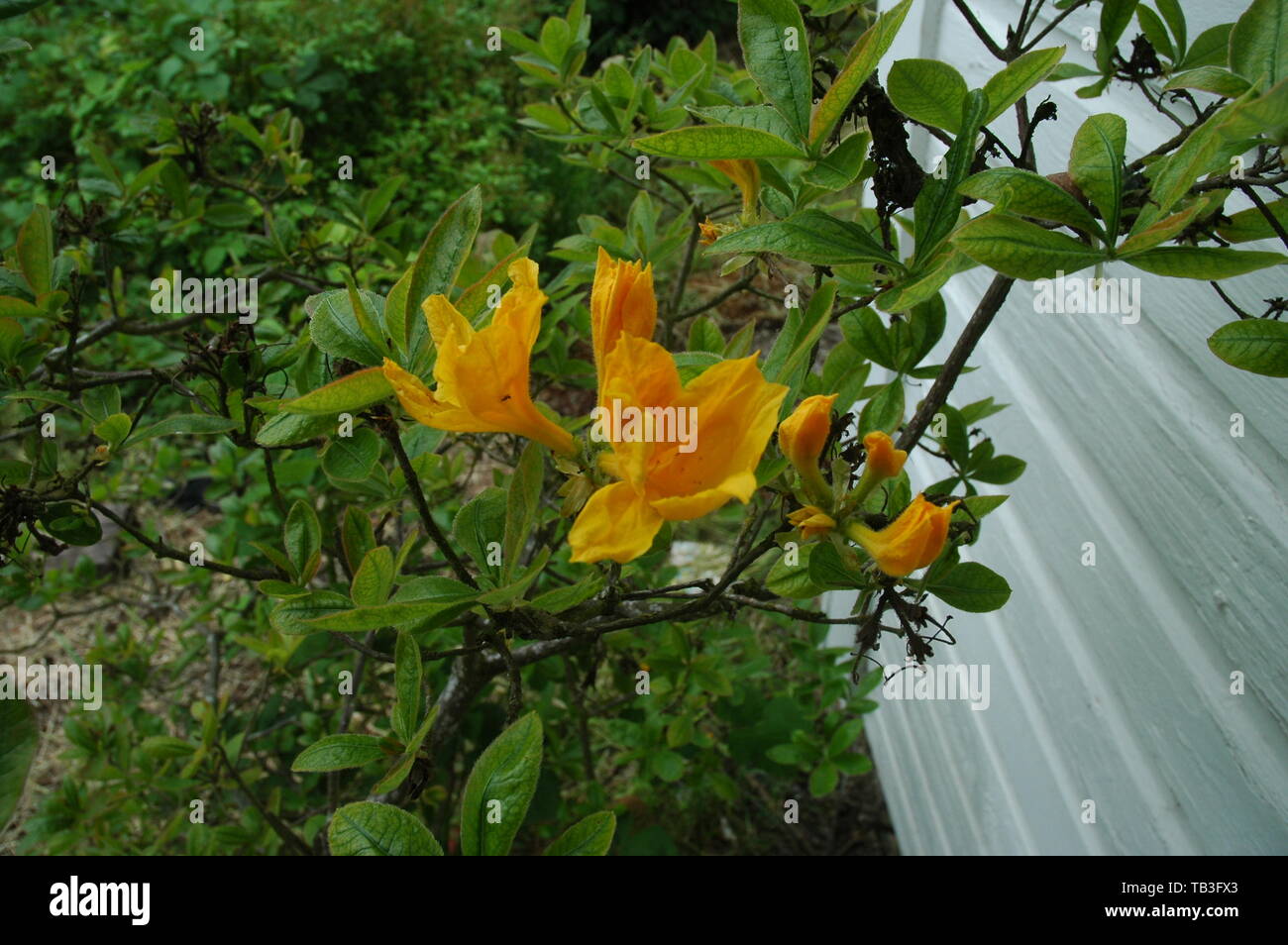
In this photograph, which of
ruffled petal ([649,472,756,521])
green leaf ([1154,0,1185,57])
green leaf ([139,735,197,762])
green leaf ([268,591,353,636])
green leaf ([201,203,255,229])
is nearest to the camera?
ruffled petal ([649,472,756,521])

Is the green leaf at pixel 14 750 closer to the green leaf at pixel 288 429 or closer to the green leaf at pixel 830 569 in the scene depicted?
the green leaf at pixel 288 429

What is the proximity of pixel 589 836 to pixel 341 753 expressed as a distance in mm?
222

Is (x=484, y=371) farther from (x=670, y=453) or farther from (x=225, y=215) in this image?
(x=225, y=215)

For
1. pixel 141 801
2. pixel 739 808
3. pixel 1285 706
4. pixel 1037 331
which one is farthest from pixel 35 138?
pixel 1285 706

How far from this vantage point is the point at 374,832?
1.91ft

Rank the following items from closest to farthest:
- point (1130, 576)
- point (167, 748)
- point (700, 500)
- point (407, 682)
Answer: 1. point (700, 500)
2. point (407, 682)
3. point (1130, 576)
4. point (167, 748)

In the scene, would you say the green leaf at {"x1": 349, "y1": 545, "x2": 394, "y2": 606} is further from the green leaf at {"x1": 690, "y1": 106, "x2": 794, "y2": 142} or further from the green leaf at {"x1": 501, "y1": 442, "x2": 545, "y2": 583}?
the green leaf at {"x1": 690, "y1": 106, "x2": 794, "y2": 142}

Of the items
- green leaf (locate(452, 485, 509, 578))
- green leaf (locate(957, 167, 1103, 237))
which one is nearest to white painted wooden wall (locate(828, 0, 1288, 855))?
green leaf (locate(957, 167, 1103, 237))

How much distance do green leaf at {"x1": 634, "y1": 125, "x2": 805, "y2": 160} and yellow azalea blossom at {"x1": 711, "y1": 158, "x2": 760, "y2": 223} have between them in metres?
0.09

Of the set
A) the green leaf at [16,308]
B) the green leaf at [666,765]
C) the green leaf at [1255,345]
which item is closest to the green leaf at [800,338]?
the green leaf at [1255,345]

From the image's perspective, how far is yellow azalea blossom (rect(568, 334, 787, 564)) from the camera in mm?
486

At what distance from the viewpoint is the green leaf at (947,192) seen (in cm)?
59

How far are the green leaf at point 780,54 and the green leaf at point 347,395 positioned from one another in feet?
1.08

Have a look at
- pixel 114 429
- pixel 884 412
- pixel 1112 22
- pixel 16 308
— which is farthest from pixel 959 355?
pixel 16 308
